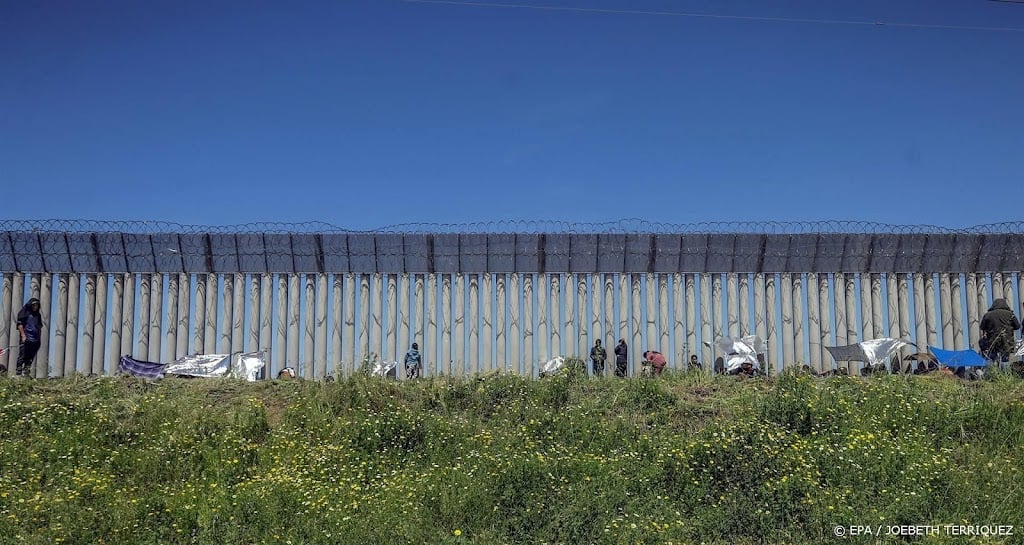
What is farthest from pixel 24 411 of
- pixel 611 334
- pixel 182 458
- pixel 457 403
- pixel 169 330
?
pixel 611 334

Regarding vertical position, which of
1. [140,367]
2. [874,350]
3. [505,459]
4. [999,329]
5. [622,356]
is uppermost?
[999,329]

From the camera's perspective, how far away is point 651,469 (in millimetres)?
11469

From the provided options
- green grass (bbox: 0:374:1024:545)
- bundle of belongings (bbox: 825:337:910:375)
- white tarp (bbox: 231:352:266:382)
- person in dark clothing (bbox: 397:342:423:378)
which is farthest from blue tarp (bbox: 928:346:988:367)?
white tarp (bbox: 231:352:266:382)

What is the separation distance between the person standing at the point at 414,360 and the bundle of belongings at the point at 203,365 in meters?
2.88

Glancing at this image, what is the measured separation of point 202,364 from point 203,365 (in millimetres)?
59

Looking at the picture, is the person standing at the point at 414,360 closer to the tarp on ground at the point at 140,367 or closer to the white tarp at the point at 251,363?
the white tarp at the point at 251,363

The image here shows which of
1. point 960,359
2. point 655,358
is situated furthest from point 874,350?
point 655,358

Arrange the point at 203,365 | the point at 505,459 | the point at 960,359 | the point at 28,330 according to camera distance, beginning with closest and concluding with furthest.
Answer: the point at 505,459 → the point at 28,330 → the point at 960,359 → the point at 203,365

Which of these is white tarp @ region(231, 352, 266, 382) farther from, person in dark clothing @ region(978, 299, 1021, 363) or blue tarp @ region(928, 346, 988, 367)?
person in dark clothing @ region(978, 299, 1021, 363)

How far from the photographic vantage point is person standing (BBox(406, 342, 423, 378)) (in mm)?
19859

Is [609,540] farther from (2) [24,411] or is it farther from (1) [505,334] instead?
(1) [505,334]

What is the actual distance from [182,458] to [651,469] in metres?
5.47

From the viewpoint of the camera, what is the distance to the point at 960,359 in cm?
1800

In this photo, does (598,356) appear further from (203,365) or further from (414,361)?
(203,365)
